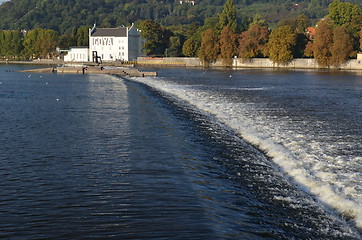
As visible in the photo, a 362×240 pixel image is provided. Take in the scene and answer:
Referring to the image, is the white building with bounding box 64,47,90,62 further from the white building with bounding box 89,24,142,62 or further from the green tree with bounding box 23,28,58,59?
the green tree with bounding box 23,28,58,59

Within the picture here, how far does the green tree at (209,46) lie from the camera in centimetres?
13396

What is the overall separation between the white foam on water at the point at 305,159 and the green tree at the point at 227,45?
104 m

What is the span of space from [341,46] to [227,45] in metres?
31.2

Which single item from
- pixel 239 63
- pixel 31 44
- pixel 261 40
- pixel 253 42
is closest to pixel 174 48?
pixel 239 63

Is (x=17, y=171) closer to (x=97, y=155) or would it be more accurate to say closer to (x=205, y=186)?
(x=97, y=155)

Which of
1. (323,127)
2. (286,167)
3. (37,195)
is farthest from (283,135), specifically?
(37,195)

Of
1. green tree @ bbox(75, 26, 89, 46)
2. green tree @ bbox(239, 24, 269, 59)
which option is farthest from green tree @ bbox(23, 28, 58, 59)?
green tree @ bbox(239, 24, 269, 59)

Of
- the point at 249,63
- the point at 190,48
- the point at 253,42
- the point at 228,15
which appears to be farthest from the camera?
the point at 190,48

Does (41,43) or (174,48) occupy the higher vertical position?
(41,43)

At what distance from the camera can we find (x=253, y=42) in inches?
5049

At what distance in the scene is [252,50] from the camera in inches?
5069

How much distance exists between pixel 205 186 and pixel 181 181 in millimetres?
815

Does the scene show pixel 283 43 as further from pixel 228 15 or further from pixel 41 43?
pixel 41 43

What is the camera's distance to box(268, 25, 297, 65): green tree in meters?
120
